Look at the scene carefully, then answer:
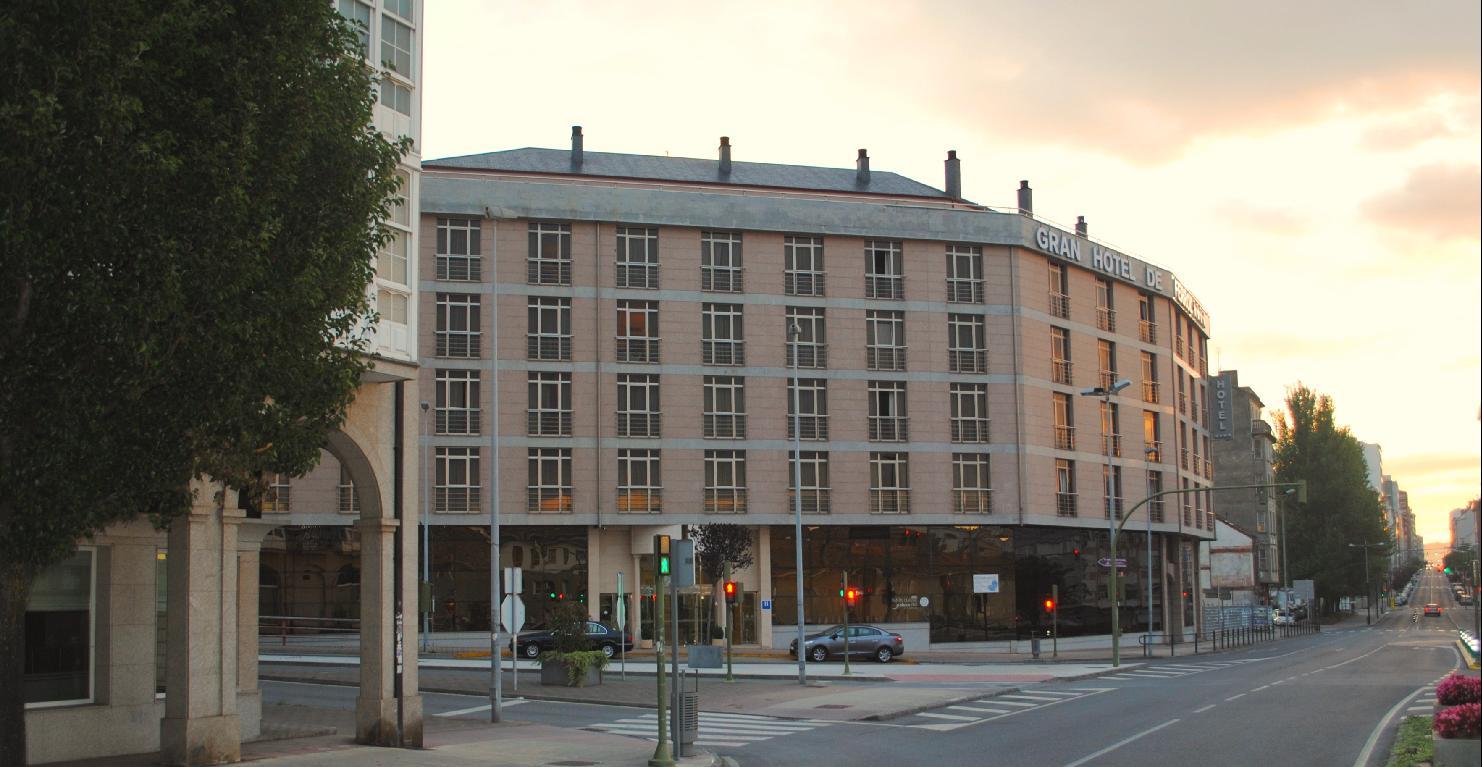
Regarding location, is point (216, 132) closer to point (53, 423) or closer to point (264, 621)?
point (53, 423)

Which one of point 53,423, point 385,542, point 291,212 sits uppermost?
point 291,212

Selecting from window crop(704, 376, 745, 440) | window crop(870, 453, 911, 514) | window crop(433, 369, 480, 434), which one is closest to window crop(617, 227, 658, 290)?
window crop(704, 376, 745, 440)

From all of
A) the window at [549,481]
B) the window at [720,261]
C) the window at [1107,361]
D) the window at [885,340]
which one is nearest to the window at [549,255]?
the window at [720,261]

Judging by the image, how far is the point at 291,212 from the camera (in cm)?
1540

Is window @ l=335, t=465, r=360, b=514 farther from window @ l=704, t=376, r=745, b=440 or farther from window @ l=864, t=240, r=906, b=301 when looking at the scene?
window @ l=864, t=240, r=906, b=301

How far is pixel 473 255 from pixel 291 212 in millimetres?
38368

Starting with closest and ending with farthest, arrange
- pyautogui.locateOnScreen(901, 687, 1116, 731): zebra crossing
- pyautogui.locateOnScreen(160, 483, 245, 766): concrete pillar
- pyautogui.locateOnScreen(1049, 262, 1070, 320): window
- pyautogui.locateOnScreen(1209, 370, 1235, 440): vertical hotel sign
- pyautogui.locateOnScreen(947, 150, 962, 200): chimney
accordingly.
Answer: pyautogui.locateOnScreen(160, 483, 245, 766): concrete pillar → pyautogui.locateOnScreen(901, 687, 1116, 731): zebra crossing → pyautogui.locateOnScreen(1049, 262, 1070, 320): window → pyautogui.locateOnScreen(947, 150, 962, 200): chimney → pyautogui.locateOnScreen(1209, 370, 1235, 440): vertical hotel sign

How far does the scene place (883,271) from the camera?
190 ft

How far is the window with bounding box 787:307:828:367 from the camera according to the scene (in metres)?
56.1

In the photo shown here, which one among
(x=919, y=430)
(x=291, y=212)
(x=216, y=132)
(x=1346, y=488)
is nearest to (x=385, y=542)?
(x=291, y=212)

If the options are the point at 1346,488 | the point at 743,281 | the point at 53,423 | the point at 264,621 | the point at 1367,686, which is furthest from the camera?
the point at 1346,488

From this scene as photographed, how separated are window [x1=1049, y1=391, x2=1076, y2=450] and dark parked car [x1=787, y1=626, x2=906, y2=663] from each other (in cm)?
1498

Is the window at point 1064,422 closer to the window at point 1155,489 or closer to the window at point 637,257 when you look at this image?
the window at point 1155,489

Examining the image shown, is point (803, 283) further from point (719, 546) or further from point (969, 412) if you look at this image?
point (719, 546)
